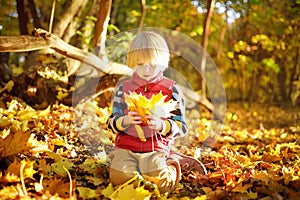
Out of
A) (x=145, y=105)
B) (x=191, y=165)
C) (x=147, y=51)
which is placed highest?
(x=147, y=51)

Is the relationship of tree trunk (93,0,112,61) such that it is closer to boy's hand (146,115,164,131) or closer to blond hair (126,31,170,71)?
blond hair (126,31,170,71)

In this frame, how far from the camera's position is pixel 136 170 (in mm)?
2264

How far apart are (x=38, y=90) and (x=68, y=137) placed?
1370 millimetres

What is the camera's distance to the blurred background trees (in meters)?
5.27

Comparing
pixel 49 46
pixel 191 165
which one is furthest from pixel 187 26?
pixel 191 165

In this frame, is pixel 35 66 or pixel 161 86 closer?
pixel 161 86

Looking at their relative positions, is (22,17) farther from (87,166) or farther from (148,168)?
(148,168)

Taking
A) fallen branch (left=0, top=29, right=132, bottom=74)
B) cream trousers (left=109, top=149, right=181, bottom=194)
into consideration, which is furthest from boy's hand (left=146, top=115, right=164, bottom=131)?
fallen branch (left=0, top=29, right=132, bottom=74)

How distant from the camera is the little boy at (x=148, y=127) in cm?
224

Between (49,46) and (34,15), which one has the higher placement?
(34,15)

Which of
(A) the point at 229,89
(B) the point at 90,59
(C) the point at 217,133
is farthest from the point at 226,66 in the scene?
(B) the point at 90,59

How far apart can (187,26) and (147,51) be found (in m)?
6.13

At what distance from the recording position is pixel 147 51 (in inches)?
93.8

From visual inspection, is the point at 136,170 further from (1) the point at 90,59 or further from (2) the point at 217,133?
(2) the point at 217,133
